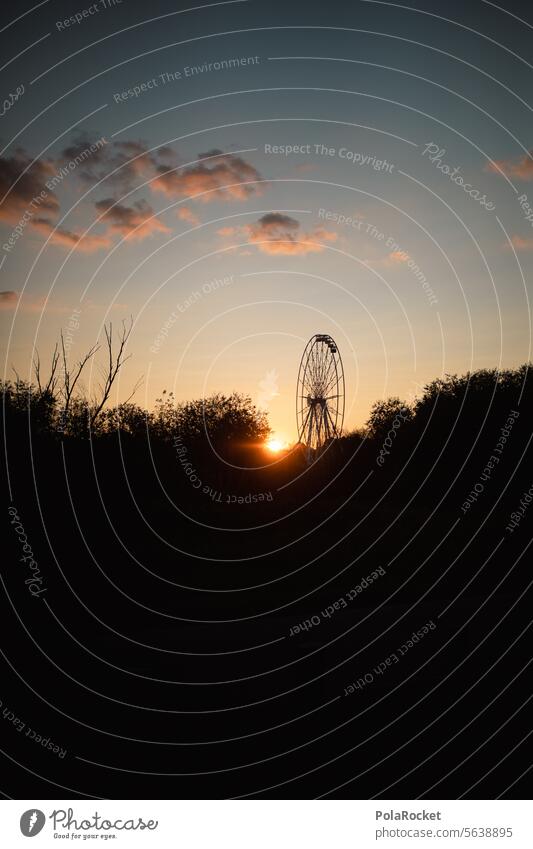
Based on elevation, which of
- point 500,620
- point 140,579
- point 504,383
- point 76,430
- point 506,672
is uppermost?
point 504,383

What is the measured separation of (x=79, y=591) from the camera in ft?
54.0

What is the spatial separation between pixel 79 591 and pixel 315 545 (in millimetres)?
9302

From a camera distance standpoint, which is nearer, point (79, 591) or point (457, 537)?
point (79, 591)

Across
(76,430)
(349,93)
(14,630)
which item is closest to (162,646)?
(14,630)

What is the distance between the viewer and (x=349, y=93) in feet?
41.5

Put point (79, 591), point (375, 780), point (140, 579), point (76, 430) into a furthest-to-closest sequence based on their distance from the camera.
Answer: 1. point (76, 430)
2. point (140, 579)
3. point (79, 591)
4. point (375, 780)

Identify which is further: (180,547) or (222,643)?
(180,547)

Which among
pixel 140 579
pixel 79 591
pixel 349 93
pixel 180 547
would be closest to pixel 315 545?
pixel 180 547
